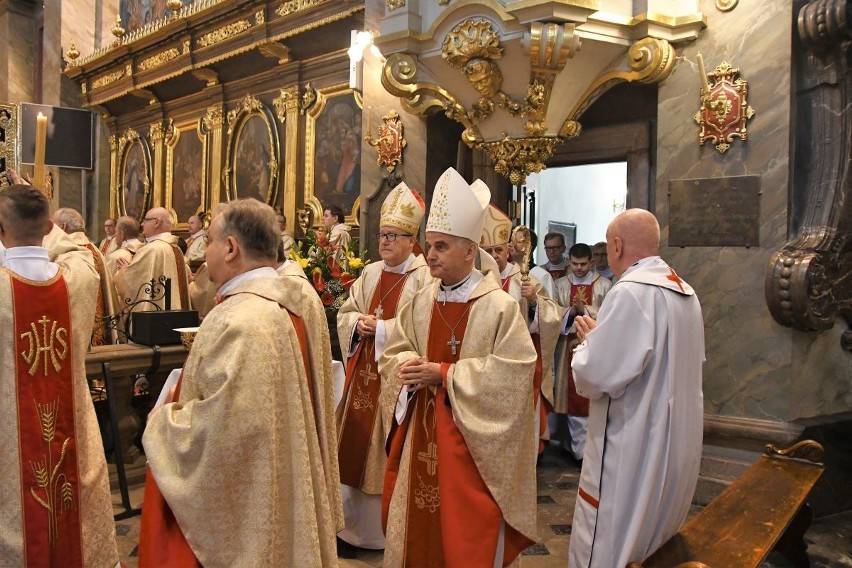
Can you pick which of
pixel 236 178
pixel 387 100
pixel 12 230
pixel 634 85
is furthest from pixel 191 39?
pixel 12 230

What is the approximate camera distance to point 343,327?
4.55m

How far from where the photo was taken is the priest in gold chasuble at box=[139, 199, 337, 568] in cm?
221

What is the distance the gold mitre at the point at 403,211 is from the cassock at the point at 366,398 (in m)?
0.23

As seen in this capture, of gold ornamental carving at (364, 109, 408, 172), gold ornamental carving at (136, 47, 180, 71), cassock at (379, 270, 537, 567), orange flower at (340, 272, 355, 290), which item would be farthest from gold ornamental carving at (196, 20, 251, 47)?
cassock at (379, 270, 537, 567)

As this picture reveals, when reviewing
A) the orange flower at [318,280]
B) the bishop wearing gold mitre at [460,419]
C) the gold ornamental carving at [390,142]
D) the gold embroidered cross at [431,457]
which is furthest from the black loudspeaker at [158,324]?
the gold ornamental carving at [390,142]

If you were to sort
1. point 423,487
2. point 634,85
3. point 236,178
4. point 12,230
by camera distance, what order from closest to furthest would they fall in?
point 12,230 → point 423,487 → point 634,85 → point 236,178

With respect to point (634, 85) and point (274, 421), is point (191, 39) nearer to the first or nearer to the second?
point (634, 85)

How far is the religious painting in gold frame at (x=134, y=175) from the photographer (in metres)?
13.0

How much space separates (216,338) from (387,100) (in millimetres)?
5218

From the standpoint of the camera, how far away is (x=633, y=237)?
9.80 ft

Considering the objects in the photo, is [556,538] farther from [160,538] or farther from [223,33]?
[223,33]

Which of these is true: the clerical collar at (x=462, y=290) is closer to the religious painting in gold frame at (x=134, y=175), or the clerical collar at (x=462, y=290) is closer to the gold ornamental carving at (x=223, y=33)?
the gold ornamental carving at (x=223, y=33)

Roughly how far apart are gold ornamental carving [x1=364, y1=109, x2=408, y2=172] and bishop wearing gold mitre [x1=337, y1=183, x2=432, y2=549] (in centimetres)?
235

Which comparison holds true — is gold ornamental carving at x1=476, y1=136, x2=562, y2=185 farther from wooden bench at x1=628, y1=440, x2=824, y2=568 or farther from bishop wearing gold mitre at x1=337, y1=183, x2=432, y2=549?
wooden bench at x1=628, y1=440, x2=824, y2=568
